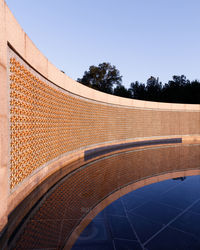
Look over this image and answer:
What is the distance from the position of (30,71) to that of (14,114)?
4.87 feet

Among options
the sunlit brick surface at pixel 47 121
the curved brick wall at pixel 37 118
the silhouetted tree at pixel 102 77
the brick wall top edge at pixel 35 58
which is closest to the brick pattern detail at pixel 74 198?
the curved brick wall at pixel 37 118

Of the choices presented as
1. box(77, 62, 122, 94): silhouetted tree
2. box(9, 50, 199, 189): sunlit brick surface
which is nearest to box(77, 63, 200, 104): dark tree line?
box(77, 62, 122, 94): silhouetted tree

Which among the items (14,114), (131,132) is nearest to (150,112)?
(131,132)

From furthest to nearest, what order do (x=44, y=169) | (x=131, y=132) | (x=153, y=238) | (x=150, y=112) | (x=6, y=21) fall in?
(x=150, y=112)
(x=131, y=132)
(x=44, y=169)
(x=6, y=21)
(x=153, y=238)

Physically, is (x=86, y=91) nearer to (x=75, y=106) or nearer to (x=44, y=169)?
(x=75, y=106)

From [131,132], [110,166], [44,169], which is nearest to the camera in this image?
[44,169]

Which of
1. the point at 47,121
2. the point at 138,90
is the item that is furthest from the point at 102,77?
the point at 47,121

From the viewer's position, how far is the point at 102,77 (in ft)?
168

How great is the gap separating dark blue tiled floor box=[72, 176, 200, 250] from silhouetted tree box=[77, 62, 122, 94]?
47362 mm

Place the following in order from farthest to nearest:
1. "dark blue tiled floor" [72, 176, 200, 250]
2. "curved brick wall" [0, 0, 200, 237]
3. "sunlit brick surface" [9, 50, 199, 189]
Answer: "sunlit brick surface" [9, 50, 199, 189]
"curved brick wall" [0, 0, 200, 237]
"dark blue tiled floor" [72, 176, 200, 250]

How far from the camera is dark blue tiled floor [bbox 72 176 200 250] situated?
247 cm

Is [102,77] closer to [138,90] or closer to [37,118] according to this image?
[138,90]

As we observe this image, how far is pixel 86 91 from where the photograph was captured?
31.5 ft

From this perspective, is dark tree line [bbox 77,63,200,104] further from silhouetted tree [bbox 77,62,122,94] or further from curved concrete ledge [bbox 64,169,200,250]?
curved concrete ledge [bbox 64,169,200,250]
